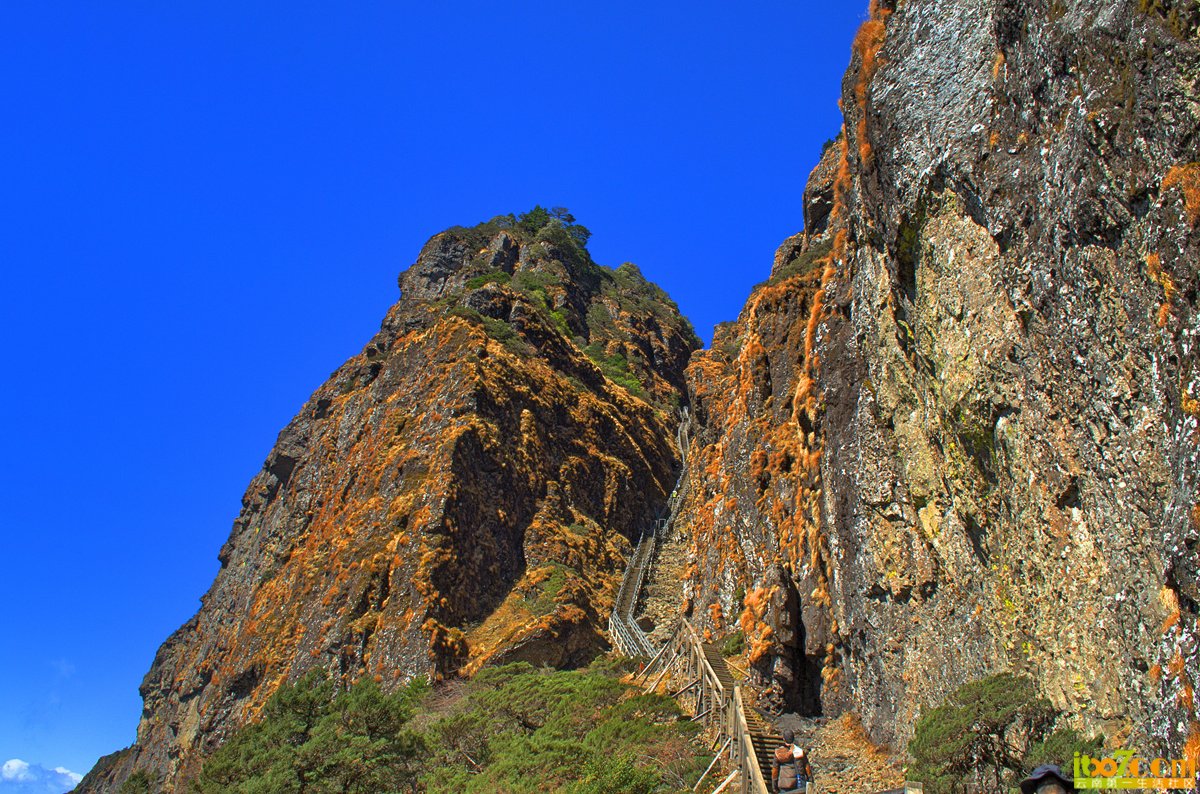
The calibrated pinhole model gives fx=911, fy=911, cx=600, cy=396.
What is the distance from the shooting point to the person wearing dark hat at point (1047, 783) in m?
7.05

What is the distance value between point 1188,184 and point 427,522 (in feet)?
103

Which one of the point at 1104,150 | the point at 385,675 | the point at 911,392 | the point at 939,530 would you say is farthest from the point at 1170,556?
the point at 385,675

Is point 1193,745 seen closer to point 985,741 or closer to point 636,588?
point 985,741

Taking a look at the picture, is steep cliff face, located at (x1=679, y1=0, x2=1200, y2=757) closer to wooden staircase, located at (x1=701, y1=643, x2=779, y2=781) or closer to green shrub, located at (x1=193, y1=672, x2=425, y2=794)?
wooden staircase, located at (x1=701, y1=643, x2=779, y2=781)

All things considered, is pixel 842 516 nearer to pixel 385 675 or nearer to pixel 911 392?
pixel 911 392

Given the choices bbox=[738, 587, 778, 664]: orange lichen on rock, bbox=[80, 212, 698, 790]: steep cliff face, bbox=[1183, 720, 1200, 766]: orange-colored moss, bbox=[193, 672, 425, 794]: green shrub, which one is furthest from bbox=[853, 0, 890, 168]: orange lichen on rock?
bbox=[80, 212, 698, 790]: steep cliff face

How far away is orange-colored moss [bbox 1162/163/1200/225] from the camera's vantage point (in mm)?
9359

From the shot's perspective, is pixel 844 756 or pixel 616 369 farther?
pixel 616 369

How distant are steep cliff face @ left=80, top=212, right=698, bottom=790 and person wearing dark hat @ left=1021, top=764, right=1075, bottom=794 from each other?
1066 inches

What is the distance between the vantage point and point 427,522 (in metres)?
37.1

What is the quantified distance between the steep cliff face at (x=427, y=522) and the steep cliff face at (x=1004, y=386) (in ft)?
44.5

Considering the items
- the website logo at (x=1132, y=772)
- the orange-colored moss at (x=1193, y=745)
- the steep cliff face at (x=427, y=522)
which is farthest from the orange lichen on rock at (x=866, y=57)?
the steep cliff face at (x=427, y=522)

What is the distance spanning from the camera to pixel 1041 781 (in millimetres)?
7164

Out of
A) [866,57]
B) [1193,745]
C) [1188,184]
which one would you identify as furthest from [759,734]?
[866,57]
